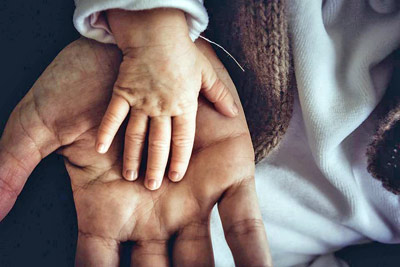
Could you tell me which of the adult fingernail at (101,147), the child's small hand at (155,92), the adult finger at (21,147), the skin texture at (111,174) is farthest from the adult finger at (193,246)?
the adult finger at (21,147)

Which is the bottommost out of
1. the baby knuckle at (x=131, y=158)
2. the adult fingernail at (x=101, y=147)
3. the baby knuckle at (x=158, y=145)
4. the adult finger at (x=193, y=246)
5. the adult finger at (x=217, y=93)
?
the adult finger at (x=193, y=246)

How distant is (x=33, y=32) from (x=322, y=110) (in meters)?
0.63

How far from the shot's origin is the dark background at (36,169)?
84 centimetres

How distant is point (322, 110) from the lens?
793 millimetres

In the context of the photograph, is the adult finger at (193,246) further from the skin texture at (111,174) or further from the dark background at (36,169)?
the dark background at (36,169)

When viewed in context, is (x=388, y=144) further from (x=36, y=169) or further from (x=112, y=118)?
(x=36, y=169)

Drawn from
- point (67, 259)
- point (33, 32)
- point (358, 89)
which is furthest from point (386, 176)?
point (33, 32)

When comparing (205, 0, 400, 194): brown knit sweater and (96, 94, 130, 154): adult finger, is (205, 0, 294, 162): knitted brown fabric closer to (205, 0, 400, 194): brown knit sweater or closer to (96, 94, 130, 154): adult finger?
(205, 0, 400, 194): brown knit sweater

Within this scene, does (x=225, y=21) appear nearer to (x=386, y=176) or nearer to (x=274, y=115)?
(x=274, y=115)

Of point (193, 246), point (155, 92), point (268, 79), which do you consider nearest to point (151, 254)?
point (193, 246)

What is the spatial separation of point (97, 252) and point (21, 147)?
10.1 inches

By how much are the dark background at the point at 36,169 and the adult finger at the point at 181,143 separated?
0.27 metres

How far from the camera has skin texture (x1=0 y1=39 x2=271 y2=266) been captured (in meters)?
0.75

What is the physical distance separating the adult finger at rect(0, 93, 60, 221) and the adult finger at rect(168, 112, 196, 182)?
0.82ft
